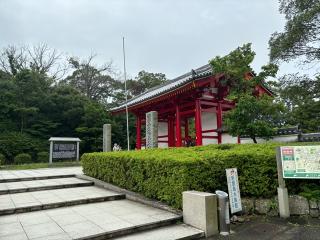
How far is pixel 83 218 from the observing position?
5125 mm

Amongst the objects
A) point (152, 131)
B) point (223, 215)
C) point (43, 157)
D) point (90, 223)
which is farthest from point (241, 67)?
point (43, 157)

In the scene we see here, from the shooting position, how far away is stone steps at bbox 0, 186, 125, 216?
5777 millimetres

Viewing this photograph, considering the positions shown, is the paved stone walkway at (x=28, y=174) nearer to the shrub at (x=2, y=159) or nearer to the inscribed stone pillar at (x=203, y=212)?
the inscribed stone pillar at (x=203, y=212)

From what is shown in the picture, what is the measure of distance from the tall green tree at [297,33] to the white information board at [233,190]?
8495 millimetres

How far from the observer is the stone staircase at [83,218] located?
433 cm

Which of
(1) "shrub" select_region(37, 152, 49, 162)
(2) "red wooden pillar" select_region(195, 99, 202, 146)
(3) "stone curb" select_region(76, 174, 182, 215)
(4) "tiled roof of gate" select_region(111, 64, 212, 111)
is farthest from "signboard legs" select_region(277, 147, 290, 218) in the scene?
(1) "shrub" select_region(37, 152, 49, 162)

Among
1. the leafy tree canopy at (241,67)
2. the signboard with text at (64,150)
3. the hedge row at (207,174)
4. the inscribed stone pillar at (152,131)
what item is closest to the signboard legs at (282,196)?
the hedge row at (207,174)


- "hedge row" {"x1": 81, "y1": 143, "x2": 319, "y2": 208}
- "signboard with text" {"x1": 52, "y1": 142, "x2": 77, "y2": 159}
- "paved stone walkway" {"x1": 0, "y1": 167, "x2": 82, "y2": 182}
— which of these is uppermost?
"signboard with text" {"x1": 52, "y1": 142, "x2": 77, "y2": 159}

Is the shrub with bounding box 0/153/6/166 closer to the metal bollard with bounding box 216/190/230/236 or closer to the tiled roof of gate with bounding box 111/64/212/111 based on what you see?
the tiled roof of gate with bounding box 111/64/212/111

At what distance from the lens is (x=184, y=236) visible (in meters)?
4.31

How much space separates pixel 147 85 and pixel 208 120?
25.3 m

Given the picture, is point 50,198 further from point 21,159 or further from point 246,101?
point 21,159

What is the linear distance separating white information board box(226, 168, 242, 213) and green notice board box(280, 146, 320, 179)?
0.89m

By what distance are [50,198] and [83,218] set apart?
2.00 m
